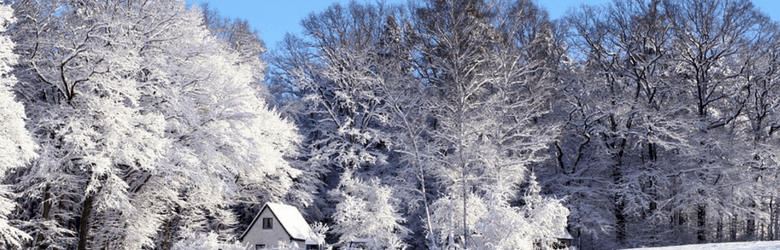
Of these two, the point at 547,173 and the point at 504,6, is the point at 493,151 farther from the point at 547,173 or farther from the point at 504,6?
the point at 547,173

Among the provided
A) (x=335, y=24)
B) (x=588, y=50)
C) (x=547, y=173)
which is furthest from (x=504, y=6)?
(x=335, y=24)

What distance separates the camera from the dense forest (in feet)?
66.8

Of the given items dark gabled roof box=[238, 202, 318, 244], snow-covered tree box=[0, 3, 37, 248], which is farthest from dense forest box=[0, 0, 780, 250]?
dark gabled roof box=[238, 202, 318, 244]

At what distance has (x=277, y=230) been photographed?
29.5 meters

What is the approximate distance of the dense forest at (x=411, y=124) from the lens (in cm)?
2038

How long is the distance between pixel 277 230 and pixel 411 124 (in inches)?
297

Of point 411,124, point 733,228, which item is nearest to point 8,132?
point 411,124

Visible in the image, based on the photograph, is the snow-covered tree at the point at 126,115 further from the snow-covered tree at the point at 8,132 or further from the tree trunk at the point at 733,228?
the tree trunk at the point at 733,228

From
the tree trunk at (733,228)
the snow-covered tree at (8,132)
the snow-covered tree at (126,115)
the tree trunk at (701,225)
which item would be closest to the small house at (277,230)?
the snow-covered tree at (126,115)

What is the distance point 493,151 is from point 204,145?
29.9ft

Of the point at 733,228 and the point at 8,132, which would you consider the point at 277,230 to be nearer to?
the point at 8,132

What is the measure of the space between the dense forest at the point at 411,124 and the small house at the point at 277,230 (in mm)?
1381

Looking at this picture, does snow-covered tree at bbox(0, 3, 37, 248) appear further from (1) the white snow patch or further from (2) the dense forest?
(1) the white snow patch

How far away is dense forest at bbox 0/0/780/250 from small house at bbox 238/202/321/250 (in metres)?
1.38
